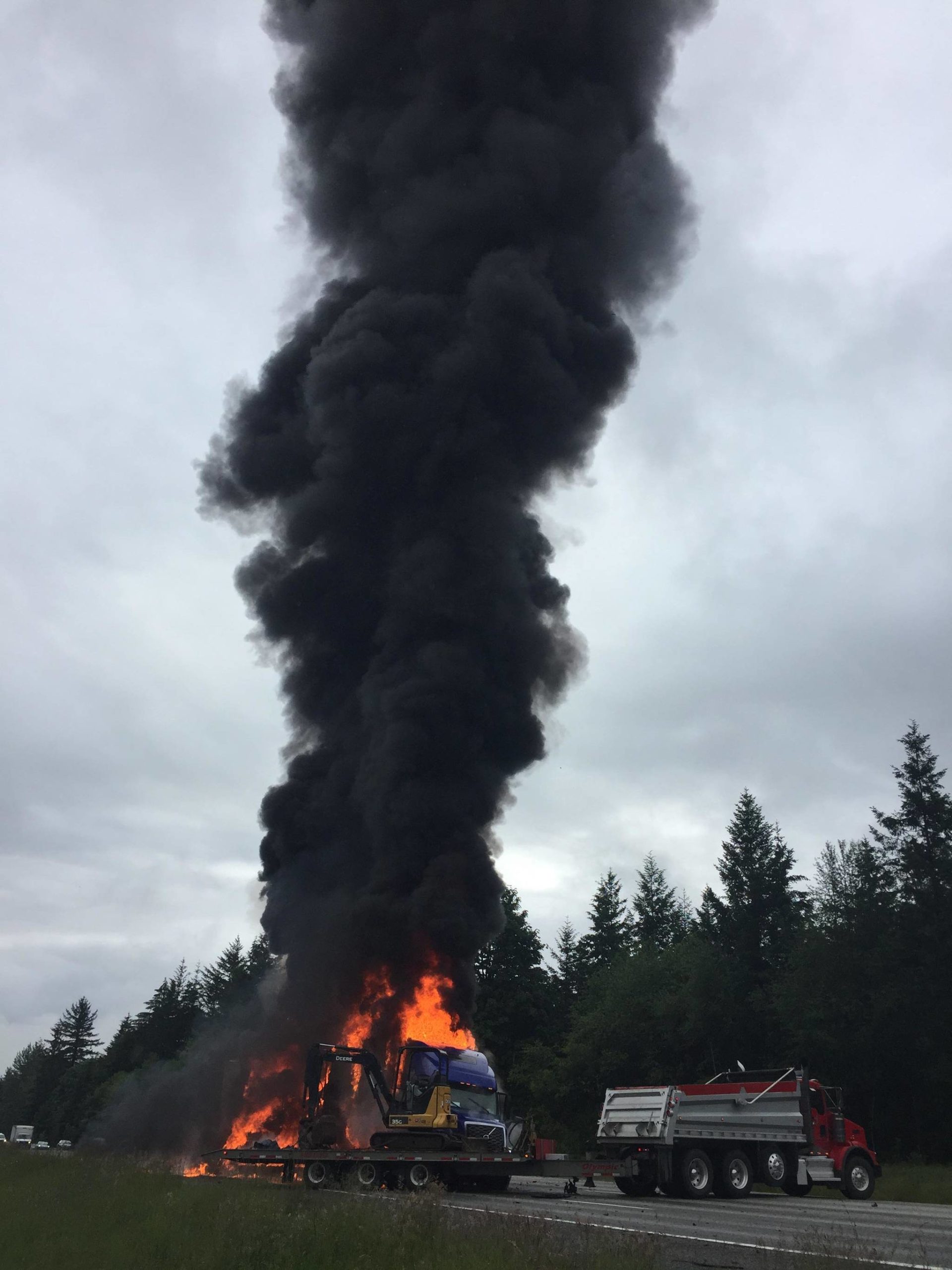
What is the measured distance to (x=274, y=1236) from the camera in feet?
32.7

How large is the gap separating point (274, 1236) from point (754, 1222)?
8.19 m

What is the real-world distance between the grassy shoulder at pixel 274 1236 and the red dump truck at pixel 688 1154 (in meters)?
6.33

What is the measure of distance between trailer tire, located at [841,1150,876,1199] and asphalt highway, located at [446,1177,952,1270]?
1.31ft

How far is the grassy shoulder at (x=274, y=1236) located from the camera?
916 centimetres

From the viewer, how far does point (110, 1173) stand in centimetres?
1819

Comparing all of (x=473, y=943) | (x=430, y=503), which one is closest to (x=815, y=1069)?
(x=473, y=943)

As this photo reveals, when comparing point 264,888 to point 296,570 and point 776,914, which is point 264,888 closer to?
point 296,570

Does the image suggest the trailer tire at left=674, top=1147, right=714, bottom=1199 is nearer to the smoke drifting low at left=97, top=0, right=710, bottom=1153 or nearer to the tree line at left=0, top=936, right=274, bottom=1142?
the smoke drifting low at left=97, top=0, right=710, bottom=1153

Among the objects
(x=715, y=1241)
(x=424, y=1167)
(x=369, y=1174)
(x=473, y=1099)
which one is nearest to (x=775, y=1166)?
(x=473, y=1099)

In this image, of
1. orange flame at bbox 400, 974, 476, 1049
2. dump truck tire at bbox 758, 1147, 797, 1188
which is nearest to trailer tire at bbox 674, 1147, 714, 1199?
dump truck tire at bbox 758, 1147, 797, 1188

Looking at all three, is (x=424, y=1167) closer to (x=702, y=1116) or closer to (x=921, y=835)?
(x=702, y=1116)

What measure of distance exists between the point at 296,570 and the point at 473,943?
55.2ft

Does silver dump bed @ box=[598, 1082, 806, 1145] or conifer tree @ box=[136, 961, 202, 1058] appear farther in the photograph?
conifer tree @ box=[136, 961, 202, 1058]

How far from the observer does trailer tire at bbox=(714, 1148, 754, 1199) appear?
2053 centimetres
